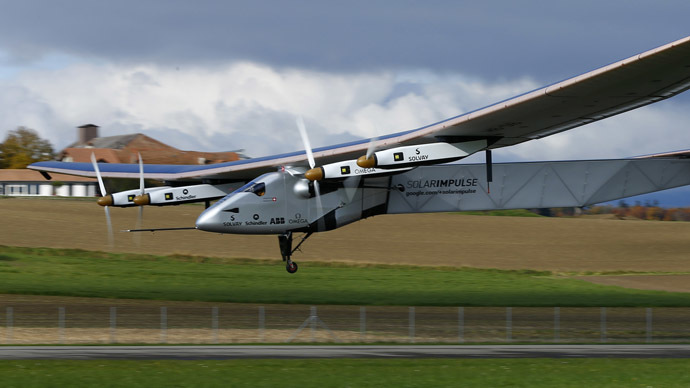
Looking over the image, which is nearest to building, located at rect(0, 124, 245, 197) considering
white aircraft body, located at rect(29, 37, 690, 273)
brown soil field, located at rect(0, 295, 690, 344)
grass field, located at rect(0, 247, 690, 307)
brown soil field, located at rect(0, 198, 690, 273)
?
brown soil field, located at rect(0, 198, 690, 273)

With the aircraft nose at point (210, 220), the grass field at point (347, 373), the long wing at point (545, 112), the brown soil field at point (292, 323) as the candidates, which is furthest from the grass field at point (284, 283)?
the grass field at point (347, 373)

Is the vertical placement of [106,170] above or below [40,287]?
above

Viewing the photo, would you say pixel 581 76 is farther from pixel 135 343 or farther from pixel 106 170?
pixel 135 343

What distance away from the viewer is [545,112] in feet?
105

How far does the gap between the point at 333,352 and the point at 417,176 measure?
9.38 metres

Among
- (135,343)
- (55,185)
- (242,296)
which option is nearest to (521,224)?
(242,296)

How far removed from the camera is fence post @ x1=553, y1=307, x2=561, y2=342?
163 ft

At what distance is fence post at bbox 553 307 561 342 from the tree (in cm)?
11383

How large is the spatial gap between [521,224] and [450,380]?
237 ft

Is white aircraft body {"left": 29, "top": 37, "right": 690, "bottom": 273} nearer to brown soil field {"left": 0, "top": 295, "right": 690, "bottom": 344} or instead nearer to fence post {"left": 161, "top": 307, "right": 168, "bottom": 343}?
fence post {"left": 161, "top": 307, "right": 168, "bottom": 343}

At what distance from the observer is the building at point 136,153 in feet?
402

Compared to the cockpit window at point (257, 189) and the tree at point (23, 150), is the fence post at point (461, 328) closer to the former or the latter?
the cockpit window at point (257, 189)

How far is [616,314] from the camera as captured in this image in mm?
57312

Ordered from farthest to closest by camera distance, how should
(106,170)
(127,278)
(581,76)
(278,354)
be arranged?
(127,278)
(106,170)
(278,354)
(581,76)
